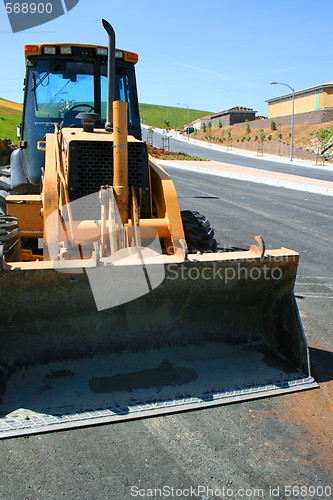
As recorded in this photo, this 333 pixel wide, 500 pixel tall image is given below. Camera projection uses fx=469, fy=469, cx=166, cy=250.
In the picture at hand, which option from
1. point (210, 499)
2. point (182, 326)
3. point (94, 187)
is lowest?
point (210, 499)

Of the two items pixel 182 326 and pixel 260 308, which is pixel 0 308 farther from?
pixel 260 308

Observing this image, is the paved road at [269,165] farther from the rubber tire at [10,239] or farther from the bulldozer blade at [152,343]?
the rubber tire at [10,239]

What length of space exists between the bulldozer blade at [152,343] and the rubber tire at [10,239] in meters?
0.97

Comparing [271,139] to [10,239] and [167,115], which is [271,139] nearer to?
[10,239]

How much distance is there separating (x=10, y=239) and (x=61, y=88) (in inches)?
99.3

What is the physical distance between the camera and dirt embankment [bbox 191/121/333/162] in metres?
51.2

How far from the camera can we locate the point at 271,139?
59.7 metres

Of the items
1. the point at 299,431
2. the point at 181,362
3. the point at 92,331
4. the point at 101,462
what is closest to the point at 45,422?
the point at 101,462

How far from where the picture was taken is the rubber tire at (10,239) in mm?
4328

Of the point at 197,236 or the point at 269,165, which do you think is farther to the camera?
the point at 269,165

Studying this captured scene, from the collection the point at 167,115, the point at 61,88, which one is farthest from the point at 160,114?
the point at 61,88

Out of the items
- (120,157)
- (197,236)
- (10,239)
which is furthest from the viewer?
(197,236)

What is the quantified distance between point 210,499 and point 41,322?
5.92ft

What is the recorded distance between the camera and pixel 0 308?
3520 millimetres
